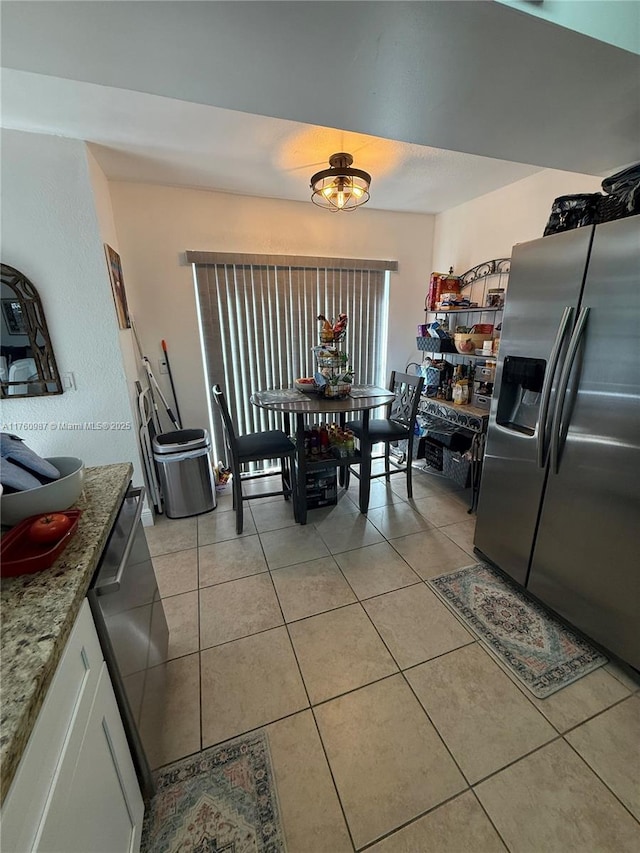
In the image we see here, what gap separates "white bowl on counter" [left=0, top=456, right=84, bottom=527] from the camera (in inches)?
32.6

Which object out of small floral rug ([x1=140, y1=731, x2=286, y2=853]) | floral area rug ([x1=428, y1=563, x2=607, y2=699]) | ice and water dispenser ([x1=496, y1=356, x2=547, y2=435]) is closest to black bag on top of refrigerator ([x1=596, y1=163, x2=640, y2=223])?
ice and water dispenser ([x1=496, y1=356, x2=547, y2=435])

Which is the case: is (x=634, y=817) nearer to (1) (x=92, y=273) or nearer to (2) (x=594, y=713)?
(2) (x=594, y=713)

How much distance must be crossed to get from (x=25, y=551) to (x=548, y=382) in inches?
77.4

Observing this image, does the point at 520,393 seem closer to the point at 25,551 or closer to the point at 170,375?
the point at 25,551

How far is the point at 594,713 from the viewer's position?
4.40 feet

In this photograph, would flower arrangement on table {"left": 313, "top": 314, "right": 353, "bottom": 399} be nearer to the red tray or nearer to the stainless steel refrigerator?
the stainless steel refrigerator

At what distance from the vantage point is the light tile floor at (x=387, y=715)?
1059mm

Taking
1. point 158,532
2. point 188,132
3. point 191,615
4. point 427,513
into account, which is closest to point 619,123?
point 188,132

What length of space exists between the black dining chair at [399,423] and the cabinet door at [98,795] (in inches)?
Result: 79.3

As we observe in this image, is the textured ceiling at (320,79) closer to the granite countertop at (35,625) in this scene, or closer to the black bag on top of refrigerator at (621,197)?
the black bag on top of refrigerator at (621,197)

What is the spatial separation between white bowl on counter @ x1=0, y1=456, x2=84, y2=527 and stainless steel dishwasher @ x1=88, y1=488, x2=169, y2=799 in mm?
168

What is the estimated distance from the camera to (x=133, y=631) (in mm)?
1037

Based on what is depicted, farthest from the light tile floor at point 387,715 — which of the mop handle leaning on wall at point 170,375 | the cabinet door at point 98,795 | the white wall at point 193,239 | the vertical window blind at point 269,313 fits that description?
the white wall at point 193,239

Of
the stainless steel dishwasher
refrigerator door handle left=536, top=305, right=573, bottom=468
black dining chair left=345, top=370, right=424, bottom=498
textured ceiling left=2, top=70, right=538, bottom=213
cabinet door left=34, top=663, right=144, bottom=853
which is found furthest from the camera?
black dining chair left=345, top=370, right=424, bottom=498
